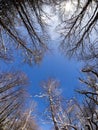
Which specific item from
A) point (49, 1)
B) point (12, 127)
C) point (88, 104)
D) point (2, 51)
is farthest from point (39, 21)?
point (12, 127)

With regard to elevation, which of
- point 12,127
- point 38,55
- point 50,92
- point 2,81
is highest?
point 50,92

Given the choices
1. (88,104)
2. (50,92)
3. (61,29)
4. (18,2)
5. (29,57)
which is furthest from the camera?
(50,92)

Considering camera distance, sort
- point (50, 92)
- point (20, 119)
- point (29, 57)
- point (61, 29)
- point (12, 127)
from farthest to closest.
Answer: point (50, 92) < point (20, 119) < point (12, 127) < point (29, 57) < point (61, 29)

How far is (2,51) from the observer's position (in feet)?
24.7

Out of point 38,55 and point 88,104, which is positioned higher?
point 38,55

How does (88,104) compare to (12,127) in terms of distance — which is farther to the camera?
(12,127)

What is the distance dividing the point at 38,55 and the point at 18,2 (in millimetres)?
2508

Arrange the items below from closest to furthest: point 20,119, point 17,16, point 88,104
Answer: point 17,16
point 88,104
point 20,119

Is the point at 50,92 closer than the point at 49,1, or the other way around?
the point at 49,1

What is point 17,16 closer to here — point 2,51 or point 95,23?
point 2,51

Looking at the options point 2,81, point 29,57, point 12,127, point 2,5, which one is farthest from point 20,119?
point 2,5

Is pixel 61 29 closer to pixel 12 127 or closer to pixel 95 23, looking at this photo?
pixel 95 23

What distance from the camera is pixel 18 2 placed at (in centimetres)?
610

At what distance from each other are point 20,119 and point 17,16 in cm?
879
